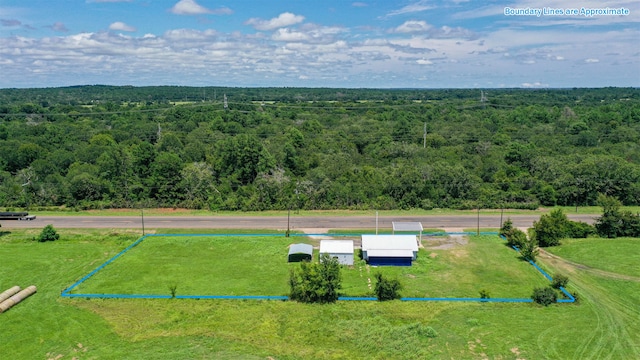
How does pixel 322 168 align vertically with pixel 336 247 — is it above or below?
above

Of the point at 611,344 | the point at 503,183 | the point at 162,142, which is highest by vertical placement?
the point at 162,142

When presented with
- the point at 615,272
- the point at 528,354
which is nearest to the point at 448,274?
the point at 528,354

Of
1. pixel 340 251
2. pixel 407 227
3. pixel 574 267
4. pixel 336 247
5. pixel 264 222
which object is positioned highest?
pixel 407 227

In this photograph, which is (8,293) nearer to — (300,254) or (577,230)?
(300,254)

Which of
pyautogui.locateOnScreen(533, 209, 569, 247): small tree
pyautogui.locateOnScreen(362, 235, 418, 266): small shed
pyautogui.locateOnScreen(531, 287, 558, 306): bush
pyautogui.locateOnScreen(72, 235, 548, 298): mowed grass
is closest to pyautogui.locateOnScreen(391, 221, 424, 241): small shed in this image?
pyautogui.locateOnScreen(72, 235, 548, 298): mowed grass

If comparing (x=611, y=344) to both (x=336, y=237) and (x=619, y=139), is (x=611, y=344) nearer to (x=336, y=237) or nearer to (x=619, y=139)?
(x=336, y=237)

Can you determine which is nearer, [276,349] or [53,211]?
[276,349]

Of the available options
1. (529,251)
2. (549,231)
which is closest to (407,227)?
(529,251)
